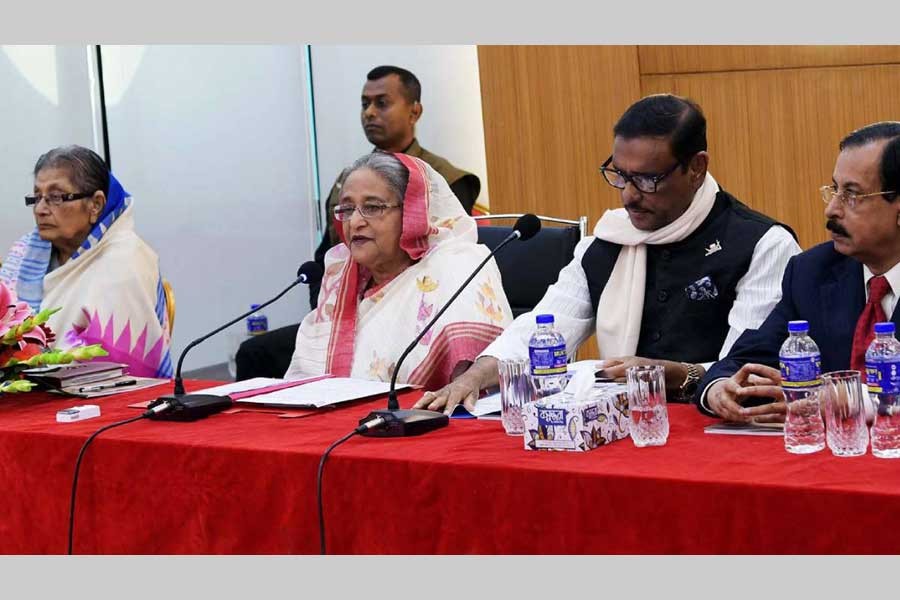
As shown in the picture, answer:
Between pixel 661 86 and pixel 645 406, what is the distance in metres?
3.44

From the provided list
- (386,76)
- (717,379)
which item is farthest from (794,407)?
(386,76)

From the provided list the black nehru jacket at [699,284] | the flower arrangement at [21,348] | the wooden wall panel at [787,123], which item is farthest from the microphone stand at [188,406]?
the wooden wall panel at [787,123]

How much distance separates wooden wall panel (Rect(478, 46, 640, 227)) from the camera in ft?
16.6

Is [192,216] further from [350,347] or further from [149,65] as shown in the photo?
[350,347]

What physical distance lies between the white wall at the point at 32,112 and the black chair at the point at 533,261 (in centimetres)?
265

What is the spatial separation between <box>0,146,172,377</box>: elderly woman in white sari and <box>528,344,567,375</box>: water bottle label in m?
1.60

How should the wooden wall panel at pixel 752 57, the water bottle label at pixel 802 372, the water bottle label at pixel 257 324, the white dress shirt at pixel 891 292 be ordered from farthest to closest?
1. the water bottle label at pixel 257 324
2. the wooden wall panel at pixel 752 57
3. the white dress shirt at pixel 891 292
4. the water bottle label at pixel 802 372

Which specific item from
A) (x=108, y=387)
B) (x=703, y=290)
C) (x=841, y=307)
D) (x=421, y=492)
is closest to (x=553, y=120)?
(x=703, y=290)

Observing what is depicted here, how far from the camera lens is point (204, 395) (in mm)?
2381

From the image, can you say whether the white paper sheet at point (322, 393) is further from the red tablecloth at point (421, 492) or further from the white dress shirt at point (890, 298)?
the white dress shirt at point (890, 298)

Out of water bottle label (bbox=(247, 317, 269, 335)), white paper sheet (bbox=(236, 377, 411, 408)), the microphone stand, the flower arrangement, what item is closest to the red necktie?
white paper sheet (bbox=(236, 377, 411, 408))

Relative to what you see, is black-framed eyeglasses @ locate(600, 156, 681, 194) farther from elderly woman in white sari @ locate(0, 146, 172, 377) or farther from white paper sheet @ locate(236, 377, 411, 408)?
elderly woman in white sari @ locate(0, 146, 172, 377)

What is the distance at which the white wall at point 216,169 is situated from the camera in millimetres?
5746

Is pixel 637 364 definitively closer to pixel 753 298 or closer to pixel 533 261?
pixel 753 298
